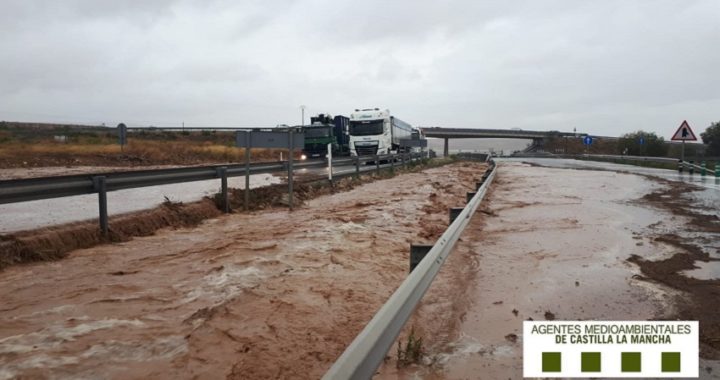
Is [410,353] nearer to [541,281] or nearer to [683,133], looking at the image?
[541,281]

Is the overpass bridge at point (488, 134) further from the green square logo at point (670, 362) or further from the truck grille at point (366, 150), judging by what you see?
the green square logo at point (670, 362)

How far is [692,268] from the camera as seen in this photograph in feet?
17.8

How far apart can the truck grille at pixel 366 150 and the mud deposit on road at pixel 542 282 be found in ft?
70.4

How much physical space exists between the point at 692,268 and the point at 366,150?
86.6 ft

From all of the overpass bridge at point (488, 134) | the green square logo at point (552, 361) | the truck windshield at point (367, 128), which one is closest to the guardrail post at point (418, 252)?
the green square logo at point (552, 361)

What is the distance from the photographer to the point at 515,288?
4.75m

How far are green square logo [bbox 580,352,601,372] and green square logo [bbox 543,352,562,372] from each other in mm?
130

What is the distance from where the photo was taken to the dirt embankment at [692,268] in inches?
142

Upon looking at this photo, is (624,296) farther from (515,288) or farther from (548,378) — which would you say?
(548,378)

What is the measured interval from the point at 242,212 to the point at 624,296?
782cm

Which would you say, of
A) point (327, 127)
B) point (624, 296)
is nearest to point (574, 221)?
point (624, 296)

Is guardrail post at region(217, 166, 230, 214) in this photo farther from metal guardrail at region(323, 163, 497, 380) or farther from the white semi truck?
the white semi truck

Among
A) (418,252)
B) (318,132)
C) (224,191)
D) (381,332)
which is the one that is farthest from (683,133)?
(381,332)

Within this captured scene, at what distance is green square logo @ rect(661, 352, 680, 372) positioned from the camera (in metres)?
2.92
